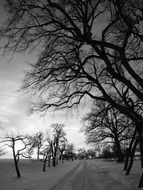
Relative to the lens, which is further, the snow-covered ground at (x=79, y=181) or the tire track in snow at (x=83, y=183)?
the snow-covered ground at (x=79, y=181)

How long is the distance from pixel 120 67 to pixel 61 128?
5144cm

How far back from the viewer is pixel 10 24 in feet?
26.7

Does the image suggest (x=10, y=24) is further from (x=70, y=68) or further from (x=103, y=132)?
(x=103, y=132)

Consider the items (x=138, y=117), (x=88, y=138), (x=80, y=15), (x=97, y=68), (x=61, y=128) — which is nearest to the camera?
(x=80, y=15)

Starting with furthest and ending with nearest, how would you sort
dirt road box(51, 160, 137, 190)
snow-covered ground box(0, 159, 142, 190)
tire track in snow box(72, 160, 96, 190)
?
snow-covered ground box(0, 159, 142, 190), tire track in snow box(72, 160, 96, 190), dirt road box(51, 160, 137, 190)

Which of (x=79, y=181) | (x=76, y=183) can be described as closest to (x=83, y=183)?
(x=76, y=183)

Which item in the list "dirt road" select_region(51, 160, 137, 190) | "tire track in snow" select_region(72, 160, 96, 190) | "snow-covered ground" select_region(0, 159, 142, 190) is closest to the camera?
"dirt road" select_region(51, 160, 137, 190)

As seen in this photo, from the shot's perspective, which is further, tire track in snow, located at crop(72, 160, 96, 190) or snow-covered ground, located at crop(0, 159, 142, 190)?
snow-covered ground, located at crop(0, 159, 142, 190)

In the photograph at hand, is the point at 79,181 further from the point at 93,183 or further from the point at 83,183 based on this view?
the point at 93,183

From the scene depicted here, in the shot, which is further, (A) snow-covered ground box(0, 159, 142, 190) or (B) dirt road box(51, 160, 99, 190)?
(A) snow-covered ground box(0, 159, 142, 190)

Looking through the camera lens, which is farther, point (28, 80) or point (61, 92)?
point (61, 92)

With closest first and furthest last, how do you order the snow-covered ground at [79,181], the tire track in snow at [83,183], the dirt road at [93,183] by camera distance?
the dirt road at [93,183] < the tire track in snow at [83,183] < the snow-covered ground at [79,181]

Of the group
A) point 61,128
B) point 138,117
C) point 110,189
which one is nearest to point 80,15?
point 138,117

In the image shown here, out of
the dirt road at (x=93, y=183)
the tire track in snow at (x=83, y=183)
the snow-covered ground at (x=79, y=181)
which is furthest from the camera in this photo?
the snow-covered ground at (x=79, y=181)
